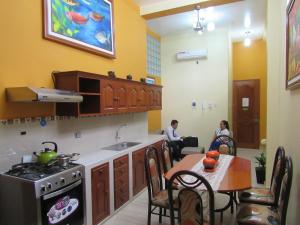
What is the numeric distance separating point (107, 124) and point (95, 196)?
4.18 feet

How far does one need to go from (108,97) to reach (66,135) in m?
0.74

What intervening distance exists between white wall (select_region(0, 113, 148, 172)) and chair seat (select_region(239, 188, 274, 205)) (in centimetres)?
208

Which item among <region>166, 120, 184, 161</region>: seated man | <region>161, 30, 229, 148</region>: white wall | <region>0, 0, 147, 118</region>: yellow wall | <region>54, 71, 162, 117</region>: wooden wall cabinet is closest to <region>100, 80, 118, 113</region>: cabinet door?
<region>54, 71, 162, 117</region>: wooden wall cabinet

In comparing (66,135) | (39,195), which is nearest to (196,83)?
(66,135)

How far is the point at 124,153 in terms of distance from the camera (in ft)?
10.7

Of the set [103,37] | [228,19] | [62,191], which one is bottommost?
[62,191]

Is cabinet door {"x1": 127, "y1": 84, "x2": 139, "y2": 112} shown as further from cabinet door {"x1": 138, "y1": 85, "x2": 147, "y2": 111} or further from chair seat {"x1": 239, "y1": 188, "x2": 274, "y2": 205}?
chair seat {"x1": 239, "y1": 188, "x2": 274, "y2": 205}

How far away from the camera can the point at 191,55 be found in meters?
6.27

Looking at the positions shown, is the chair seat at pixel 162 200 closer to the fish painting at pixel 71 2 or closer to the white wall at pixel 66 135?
the white wall at pixel 66 135

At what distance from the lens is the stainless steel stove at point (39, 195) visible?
197 centimetres

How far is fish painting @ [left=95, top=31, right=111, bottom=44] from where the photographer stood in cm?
332

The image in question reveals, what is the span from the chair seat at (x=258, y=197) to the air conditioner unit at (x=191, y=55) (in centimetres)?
424

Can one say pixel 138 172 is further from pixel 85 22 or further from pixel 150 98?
pixel 85 22

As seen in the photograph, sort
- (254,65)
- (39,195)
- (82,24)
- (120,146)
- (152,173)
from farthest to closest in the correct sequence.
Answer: (254,65), (120,146), (82,24), (152,173), (39,195)
